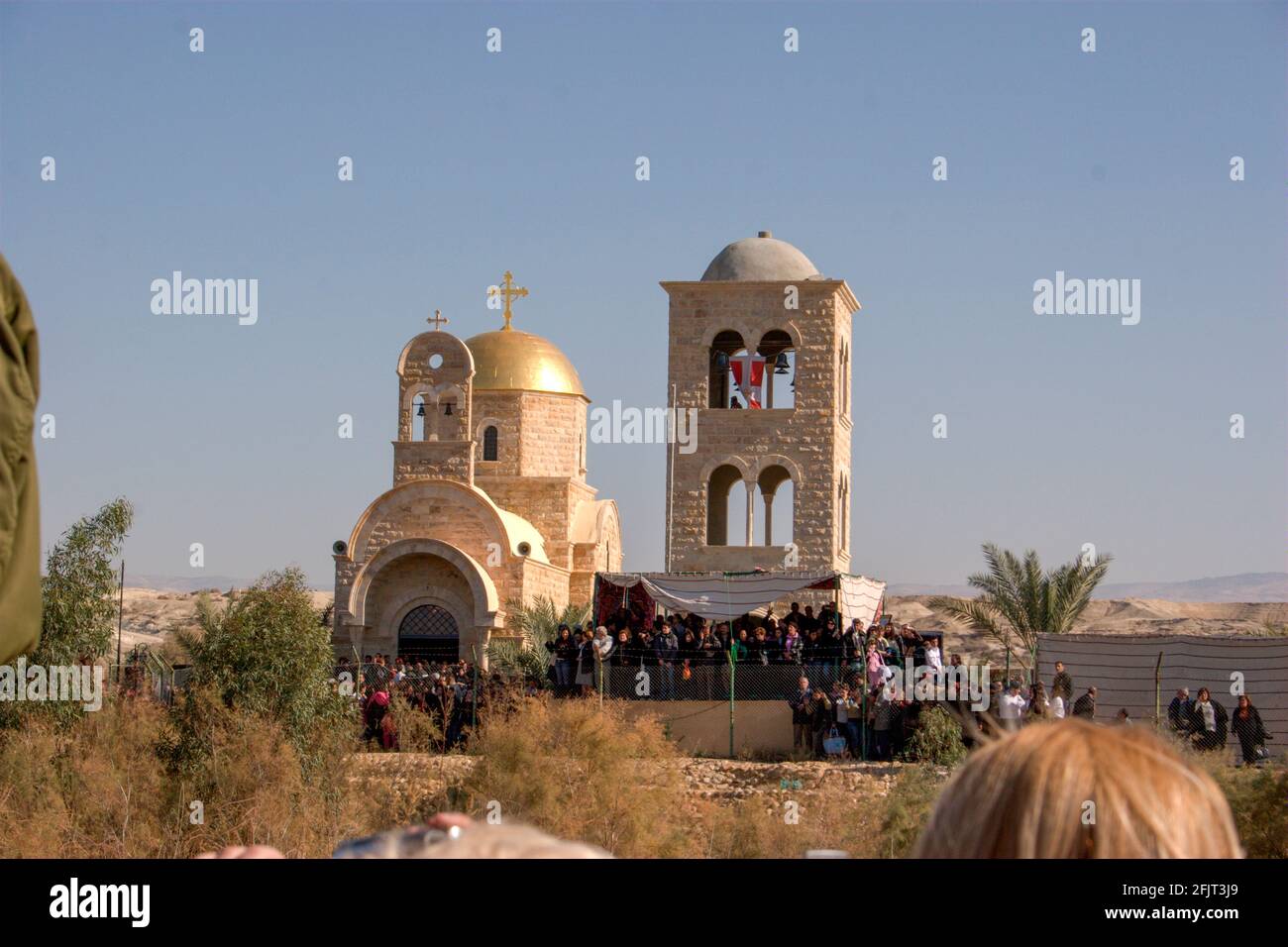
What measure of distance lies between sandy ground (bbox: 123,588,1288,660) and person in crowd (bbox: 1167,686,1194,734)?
98.2 feet

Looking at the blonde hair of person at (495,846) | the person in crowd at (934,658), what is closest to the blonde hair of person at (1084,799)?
the blonde hair of person at (495,846)

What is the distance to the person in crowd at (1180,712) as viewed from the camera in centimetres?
1593

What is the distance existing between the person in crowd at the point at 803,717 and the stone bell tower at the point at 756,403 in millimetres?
11045

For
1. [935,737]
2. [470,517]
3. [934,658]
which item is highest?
[470,517]

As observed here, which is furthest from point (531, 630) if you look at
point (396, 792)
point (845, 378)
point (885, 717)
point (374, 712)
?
point (396, 792)

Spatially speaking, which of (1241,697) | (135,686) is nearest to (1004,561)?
(1241,697)

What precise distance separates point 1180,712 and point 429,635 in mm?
16754

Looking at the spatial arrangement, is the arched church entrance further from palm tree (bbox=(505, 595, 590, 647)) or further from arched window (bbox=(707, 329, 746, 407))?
arched window (bbox=(707, 329, 746, 407))

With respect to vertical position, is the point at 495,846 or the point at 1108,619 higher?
the point at 495,846

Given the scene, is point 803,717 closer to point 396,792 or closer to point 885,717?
point 885,717

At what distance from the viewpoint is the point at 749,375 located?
102ft

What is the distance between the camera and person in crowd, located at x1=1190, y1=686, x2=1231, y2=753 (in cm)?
1588
